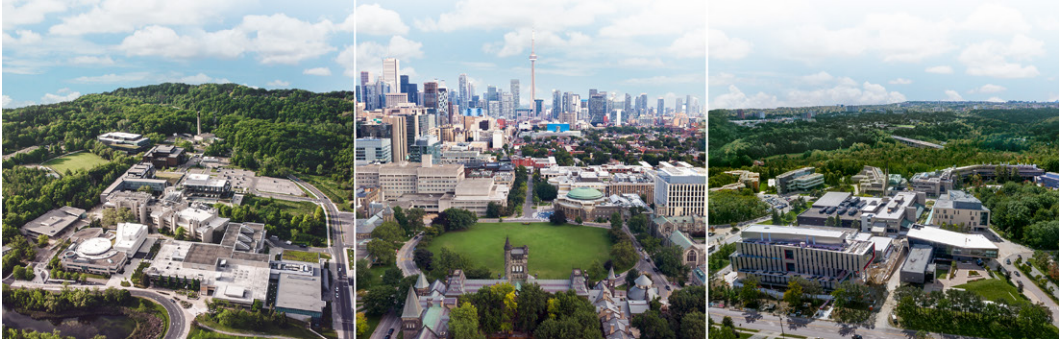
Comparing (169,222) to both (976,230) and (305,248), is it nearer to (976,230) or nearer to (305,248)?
(305,248)

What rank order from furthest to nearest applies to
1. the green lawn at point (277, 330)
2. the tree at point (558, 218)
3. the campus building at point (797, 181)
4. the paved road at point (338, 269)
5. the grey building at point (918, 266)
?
1. the campus building at point (797, 181)
2. the grey building at point (918, 266)
3. the tree at point (558, 218)
4. the paved road at point (338, 269)
5. the green lawn at point (277, 330)

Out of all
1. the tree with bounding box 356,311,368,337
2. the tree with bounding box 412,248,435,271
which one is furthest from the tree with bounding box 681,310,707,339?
the tree with bounding box 356,311,368,337

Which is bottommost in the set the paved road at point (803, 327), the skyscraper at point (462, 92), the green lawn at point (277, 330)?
the paved road at point (803, 327)

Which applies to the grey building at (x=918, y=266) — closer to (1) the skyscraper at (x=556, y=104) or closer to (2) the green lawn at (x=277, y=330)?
(1) the skyscraper at (x=556, y=104)

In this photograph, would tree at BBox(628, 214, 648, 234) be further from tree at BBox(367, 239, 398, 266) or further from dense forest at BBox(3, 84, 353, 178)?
dense forest at BBox(3, 84, 353, 178)

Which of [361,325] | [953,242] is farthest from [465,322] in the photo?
[953,242]

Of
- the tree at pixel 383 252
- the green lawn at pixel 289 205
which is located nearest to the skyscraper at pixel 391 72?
the green lawn at pixel 289 205

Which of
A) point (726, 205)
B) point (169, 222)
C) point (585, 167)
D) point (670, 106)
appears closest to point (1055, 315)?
point (726, 205)
